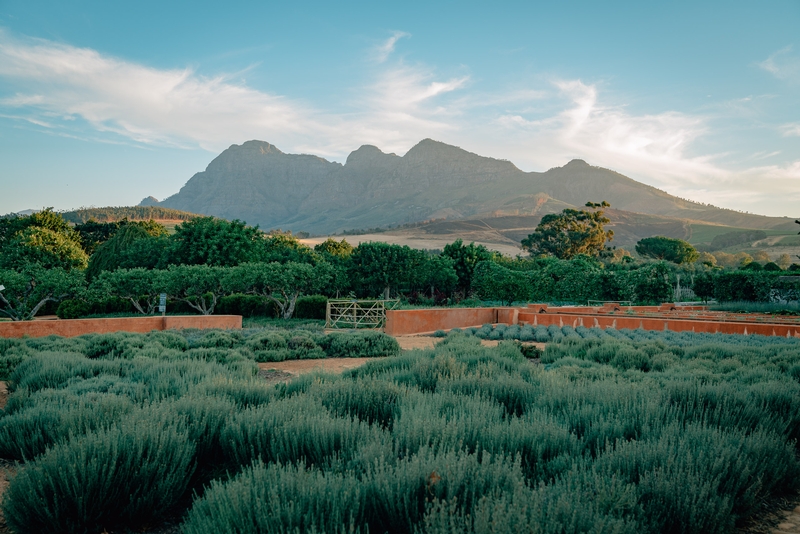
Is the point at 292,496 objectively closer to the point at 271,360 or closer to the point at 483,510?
the point at 483,510

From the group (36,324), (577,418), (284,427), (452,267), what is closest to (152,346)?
(36,324)

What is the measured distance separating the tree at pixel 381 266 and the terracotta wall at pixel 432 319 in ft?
54.5

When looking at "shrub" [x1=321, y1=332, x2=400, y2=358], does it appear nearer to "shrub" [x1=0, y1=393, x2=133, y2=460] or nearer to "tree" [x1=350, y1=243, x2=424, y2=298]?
"shrub" [x1=0, y1=393, x2=133, y2=460]

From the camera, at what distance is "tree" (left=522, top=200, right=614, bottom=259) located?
238ft

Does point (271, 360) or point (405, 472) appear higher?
point (405, 472)

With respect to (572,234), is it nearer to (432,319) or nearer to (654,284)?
(654,284)

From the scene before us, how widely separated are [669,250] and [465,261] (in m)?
58.5

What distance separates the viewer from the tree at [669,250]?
266ft

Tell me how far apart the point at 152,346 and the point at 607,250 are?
67.7m

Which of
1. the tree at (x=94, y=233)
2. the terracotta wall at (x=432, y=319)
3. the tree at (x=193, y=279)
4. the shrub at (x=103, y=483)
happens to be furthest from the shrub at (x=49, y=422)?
the tree at (x=94, y=233)

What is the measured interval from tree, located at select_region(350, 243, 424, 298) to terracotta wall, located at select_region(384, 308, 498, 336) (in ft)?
54.5

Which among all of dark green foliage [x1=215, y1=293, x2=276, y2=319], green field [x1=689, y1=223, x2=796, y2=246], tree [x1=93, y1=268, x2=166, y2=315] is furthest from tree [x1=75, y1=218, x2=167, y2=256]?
green field [x1=689, y1=223, x2=796, y2=246]

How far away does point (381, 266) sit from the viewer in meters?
36.5

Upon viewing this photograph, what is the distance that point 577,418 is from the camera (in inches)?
188
